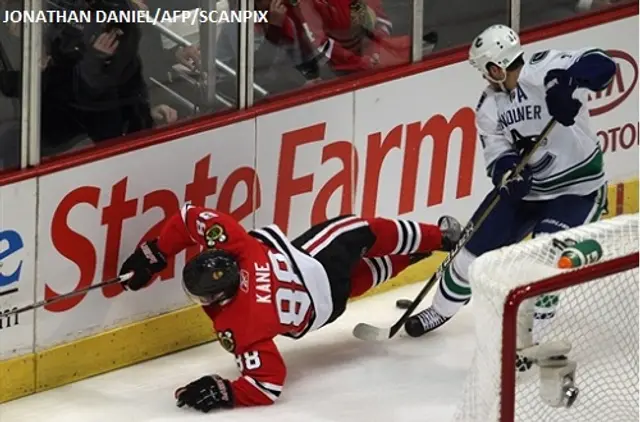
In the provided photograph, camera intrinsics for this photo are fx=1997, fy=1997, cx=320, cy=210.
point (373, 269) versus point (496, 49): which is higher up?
point (496, 49)

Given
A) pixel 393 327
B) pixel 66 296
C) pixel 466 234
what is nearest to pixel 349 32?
pixel 466 234

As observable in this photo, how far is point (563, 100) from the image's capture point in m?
5.87

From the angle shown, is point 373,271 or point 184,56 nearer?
point 184,56

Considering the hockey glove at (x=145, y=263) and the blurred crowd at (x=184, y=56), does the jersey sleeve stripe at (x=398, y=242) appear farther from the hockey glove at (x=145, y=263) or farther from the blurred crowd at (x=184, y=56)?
the hockey glove at (x=145, y=263)

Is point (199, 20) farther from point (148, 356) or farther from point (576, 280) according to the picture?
point (576, 280)

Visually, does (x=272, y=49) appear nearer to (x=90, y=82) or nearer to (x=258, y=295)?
(x=90, y=82)

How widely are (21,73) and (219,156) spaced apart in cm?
77

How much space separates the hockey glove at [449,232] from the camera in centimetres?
657

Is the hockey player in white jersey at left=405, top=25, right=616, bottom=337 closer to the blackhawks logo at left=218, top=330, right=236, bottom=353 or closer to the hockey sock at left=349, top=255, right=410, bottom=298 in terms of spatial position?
the hockey sock at left=349, top=255, right=410, bottom=298

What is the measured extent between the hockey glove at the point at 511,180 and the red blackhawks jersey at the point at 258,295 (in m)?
0.62

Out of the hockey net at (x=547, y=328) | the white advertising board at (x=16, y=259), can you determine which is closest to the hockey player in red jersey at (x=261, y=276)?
the white advertising board at (x=16, y=259)

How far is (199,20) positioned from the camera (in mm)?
6340

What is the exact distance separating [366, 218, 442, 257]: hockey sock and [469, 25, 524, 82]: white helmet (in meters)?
0.64

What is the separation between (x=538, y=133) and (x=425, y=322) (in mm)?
778
